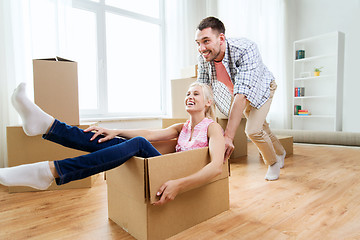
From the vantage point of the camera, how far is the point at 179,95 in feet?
8.37

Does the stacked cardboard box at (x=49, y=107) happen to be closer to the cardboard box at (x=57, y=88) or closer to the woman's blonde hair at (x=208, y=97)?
the cardboard box at (x=57, y=88)

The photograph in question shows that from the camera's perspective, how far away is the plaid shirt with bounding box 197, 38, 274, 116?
1.43 meters

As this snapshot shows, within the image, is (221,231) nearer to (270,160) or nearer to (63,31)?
(270,160)

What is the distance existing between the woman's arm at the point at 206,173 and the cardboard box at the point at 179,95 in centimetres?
136

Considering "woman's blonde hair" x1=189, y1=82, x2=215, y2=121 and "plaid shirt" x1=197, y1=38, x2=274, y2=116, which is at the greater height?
"plaid shirt" x1=197, y1=38, x2=274, y2=116

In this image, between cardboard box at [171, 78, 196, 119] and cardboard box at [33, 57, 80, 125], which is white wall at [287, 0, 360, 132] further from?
cardboard box at [33, 57, 80, 125]

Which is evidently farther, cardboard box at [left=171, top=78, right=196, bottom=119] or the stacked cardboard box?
cardboard box at [left=171, top=78, right=196, bottom=119]

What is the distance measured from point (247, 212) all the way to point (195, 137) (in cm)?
43

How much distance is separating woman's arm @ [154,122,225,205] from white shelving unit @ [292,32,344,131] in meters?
3.23

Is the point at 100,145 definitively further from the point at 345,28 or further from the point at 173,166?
the point at 345,28

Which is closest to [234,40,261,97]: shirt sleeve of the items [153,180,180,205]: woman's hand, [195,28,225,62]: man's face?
[195,28,225,62]: man's face

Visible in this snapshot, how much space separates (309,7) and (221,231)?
4.21 metres

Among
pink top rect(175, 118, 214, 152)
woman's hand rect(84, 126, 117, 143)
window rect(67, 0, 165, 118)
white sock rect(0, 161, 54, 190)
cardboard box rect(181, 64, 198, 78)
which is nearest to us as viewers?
white sock rect(0, 161, 54, 190)

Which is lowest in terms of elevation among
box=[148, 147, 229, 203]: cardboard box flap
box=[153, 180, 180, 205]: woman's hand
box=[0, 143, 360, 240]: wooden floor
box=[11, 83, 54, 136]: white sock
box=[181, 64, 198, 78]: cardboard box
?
box=[0, 143, 360, 240]: wooden floor
